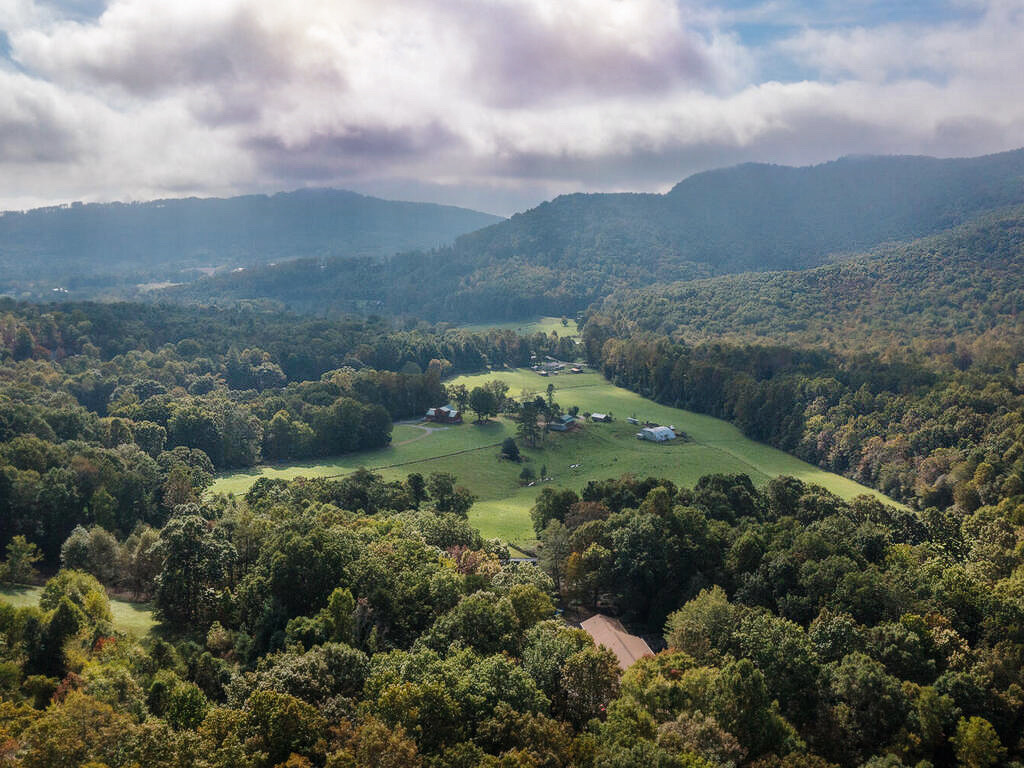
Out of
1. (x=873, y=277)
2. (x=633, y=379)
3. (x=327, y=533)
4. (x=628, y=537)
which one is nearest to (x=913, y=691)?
(x=628, y=537)

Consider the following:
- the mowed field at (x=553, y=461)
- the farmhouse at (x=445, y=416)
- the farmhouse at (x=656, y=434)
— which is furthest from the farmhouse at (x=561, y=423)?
the farmhouse at (x=445, y=416)

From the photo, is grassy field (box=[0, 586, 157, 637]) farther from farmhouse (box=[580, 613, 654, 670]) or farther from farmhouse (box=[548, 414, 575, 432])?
farmhouse (box=[548, 414, 575, 432])

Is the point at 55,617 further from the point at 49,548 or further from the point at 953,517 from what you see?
the point at 953,517

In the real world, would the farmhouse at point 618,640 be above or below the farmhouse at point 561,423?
above

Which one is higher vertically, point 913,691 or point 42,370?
point 42,370

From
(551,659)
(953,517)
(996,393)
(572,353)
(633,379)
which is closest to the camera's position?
(551,659)

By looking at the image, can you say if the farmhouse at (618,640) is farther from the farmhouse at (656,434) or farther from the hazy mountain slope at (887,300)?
the hazy mountain slope at (887,300)
